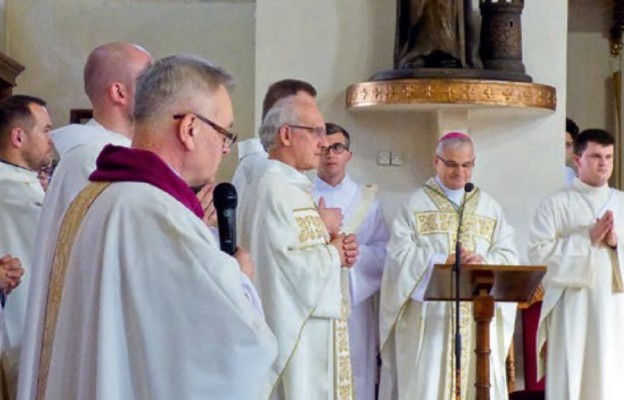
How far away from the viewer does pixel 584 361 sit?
273 inches

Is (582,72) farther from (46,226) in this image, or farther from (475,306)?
(46,226)

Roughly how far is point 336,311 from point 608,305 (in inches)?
107

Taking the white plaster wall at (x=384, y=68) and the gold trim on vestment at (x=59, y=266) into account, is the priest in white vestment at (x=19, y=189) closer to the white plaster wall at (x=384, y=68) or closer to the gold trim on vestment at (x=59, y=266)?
the gold trim on vestment at (x=59, y=266)

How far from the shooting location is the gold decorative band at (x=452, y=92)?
7.10 meters

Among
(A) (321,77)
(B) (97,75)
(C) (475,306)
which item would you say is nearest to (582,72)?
(A) (321,77)

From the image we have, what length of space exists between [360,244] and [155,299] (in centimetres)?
466

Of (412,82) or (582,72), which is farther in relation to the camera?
(582,72)

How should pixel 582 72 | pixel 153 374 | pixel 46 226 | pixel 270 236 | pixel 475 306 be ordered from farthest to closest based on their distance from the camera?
1. pixel 582 72
2. pixel 475 306
3. pixel 270 236
4. pixel 46 226
5. pixel 153 374

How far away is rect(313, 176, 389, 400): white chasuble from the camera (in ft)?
22.5

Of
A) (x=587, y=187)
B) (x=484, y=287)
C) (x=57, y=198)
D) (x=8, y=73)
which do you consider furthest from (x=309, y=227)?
(x=8, y=73)

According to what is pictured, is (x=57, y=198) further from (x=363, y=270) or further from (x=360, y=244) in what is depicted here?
(x=360, y=244)

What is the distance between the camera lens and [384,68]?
25.4 feet

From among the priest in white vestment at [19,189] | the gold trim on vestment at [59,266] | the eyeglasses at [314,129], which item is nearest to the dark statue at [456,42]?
the eyeglasses at [314,129]

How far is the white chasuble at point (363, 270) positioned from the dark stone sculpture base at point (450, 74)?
71cm
